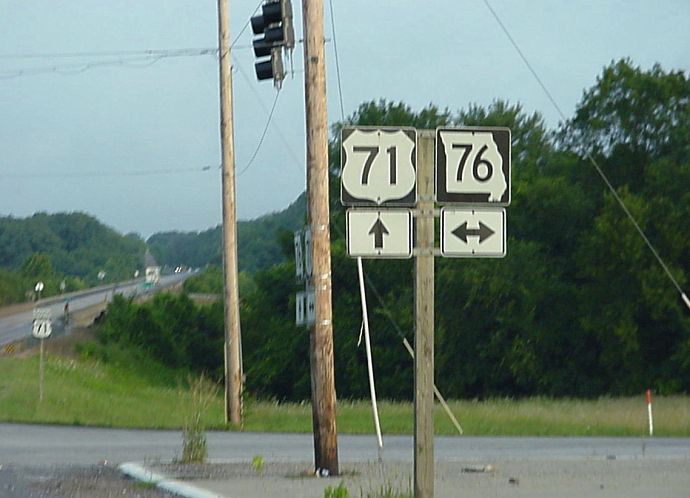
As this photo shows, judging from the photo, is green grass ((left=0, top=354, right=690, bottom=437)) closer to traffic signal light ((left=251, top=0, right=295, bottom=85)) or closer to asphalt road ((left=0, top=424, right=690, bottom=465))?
asphalt road ((left=0, top=424, right=690, bottom=465))

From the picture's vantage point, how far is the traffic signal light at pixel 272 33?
687 inches

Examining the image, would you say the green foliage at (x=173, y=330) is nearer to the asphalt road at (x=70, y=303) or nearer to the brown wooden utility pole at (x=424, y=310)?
the asphalt road at (x=70, y=303)

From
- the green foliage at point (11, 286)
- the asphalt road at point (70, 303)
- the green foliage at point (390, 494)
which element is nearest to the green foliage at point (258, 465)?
the green foliage at point (390, 494)

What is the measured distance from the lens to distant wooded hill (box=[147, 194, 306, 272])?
2635 inches

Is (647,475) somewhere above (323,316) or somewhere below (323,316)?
below

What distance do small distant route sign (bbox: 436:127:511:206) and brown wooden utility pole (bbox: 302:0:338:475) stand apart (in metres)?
5.25

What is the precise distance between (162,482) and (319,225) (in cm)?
366

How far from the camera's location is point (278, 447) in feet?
73.3

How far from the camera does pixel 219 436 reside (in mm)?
25500

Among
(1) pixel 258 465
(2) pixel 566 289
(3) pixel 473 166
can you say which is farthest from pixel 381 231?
(2) pixel 566 289

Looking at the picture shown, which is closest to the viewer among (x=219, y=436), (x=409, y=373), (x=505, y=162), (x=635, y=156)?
(x=505, y=162)

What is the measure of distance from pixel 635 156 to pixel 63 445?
36.1 meters

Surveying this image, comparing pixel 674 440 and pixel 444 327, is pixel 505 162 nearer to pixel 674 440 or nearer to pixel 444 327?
pixel 674 440

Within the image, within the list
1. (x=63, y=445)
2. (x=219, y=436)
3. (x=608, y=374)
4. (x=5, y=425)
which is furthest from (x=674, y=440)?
(x=608, y=374)
